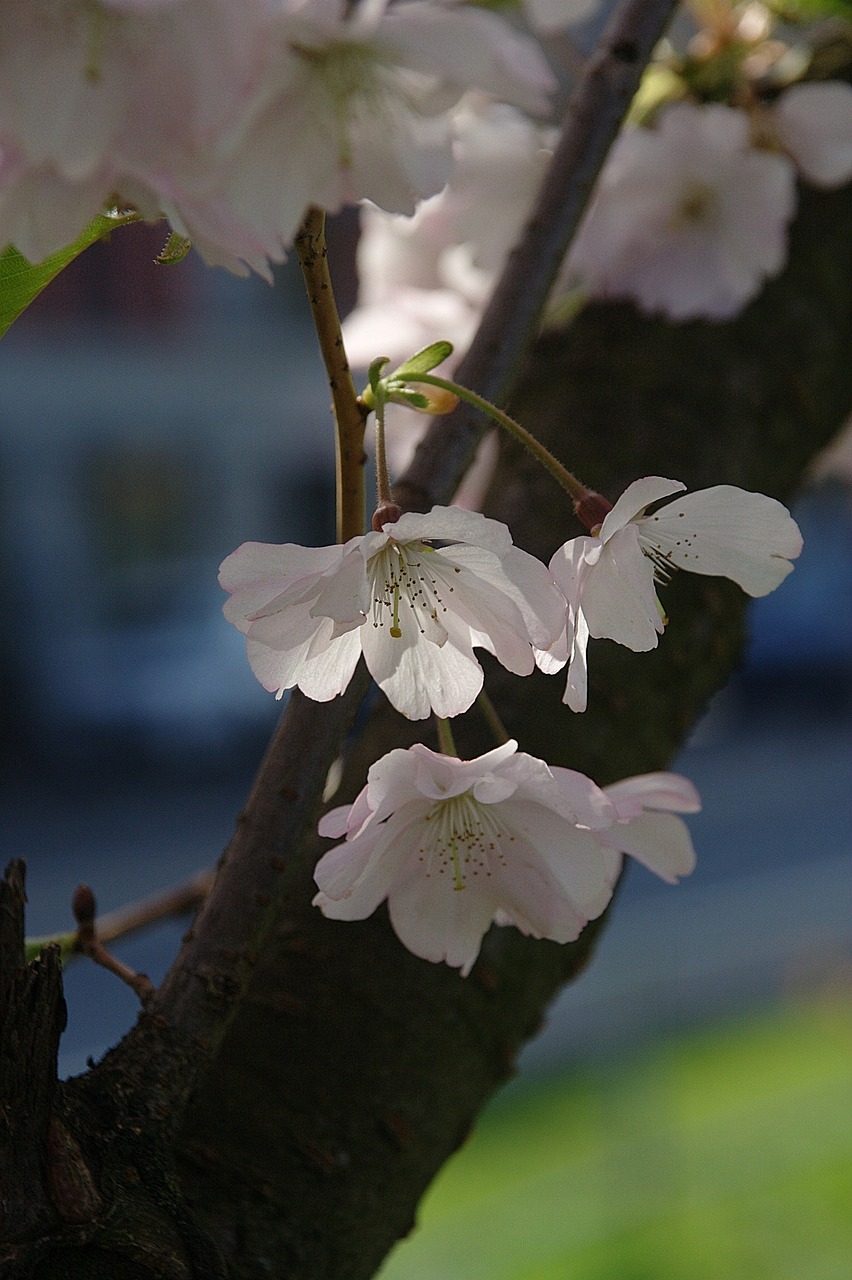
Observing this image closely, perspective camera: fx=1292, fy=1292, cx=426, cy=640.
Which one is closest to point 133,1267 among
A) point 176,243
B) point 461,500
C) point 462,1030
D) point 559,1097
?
point 462,1030

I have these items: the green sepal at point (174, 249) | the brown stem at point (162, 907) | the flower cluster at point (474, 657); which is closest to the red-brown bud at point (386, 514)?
the flower cluster at point (474, 657)

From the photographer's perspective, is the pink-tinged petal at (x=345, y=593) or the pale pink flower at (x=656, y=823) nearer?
the pink-tinged petal at (x=345, y=593)

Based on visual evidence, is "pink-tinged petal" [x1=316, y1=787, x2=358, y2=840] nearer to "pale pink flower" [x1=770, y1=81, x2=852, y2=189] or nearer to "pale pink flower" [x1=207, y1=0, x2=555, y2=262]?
"pale pink flower" [x1=207, y1=0, x2=555, y2=262]

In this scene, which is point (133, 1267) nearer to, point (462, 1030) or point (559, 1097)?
point (462, 1030)

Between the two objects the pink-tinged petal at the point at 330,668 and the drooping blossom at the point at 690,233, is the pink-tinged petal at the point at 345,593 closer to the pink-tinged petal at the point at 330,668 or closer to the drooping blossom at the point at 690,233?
the pink-tinged petal at the point at 330,668

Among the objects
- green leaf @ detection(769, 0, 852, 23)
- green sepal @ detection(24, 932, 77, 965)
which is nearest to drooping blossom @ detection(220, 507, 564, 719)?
green sepal @ detection(24, 932, 77, 965)
